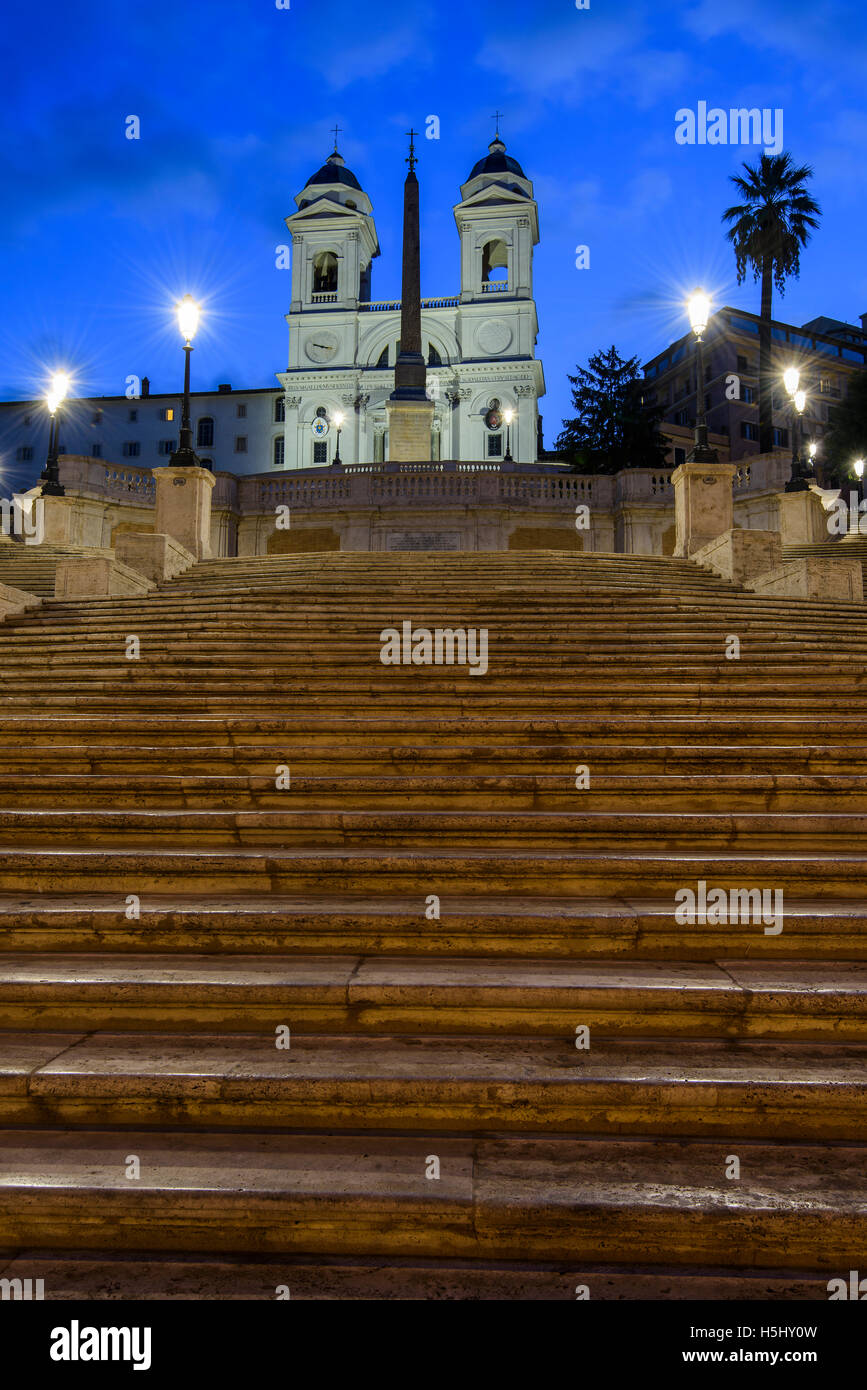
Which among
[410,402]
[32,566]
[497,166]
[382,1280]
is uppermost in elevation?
[497,166]

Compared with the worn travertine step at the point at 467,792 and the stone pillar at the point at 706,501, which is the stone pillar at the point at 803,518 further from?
the worn travertine step at the point at 467,792

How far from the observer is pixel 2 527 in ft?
64.2

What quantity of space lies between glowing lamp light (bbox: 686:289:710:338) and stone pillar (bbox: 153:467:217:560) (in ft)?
27.9

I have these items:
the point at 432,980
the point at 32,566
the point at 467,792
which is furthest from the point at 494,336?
the point at 432,980

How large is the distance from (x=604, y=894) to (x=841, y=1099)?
1648 mm

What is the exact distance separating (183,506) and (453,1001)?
13.1 m

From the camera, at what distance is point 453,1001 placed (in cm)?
383

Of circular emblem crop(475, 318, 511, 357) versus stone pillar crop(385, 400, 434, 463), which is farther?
circular emblem crop(475, 318, 511, 357)

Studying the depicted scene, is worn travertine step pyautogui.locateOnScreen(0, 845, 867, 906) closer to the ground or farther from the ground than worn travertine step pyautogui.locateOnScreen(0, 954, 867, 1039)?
farther from the ground

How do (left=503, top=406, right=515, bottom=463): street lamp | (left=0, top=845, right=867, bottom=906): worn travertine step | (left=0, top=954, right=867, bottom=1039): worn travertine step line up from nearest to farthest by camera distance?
(left=0, top=954, right=867, bottom=1039): worn travertine step, (left=0, top=845, right=867, bottom=906): worn travertine step, (left=503, top=406, right=515, bottom=463): street lamp

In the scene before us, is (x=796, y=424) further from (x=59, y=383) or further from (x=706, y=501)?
(x=59, y=383)

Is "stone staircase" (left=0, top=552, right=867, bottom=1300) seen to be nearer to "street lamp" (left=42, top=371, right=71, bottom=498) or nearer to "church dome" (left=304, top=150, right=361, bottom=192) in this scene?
"street lamp" (left=42, top=371, right=71, bottom=498)

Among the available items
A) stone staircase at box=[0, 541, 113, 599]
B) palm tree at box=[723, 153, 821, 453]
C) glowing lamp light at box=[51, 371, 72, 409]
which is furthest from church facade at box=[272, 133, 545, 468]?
stone staircase at box=[0, 541, 113, 599]

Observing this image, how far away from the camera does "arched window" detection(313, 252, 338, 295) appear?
2500 inches
